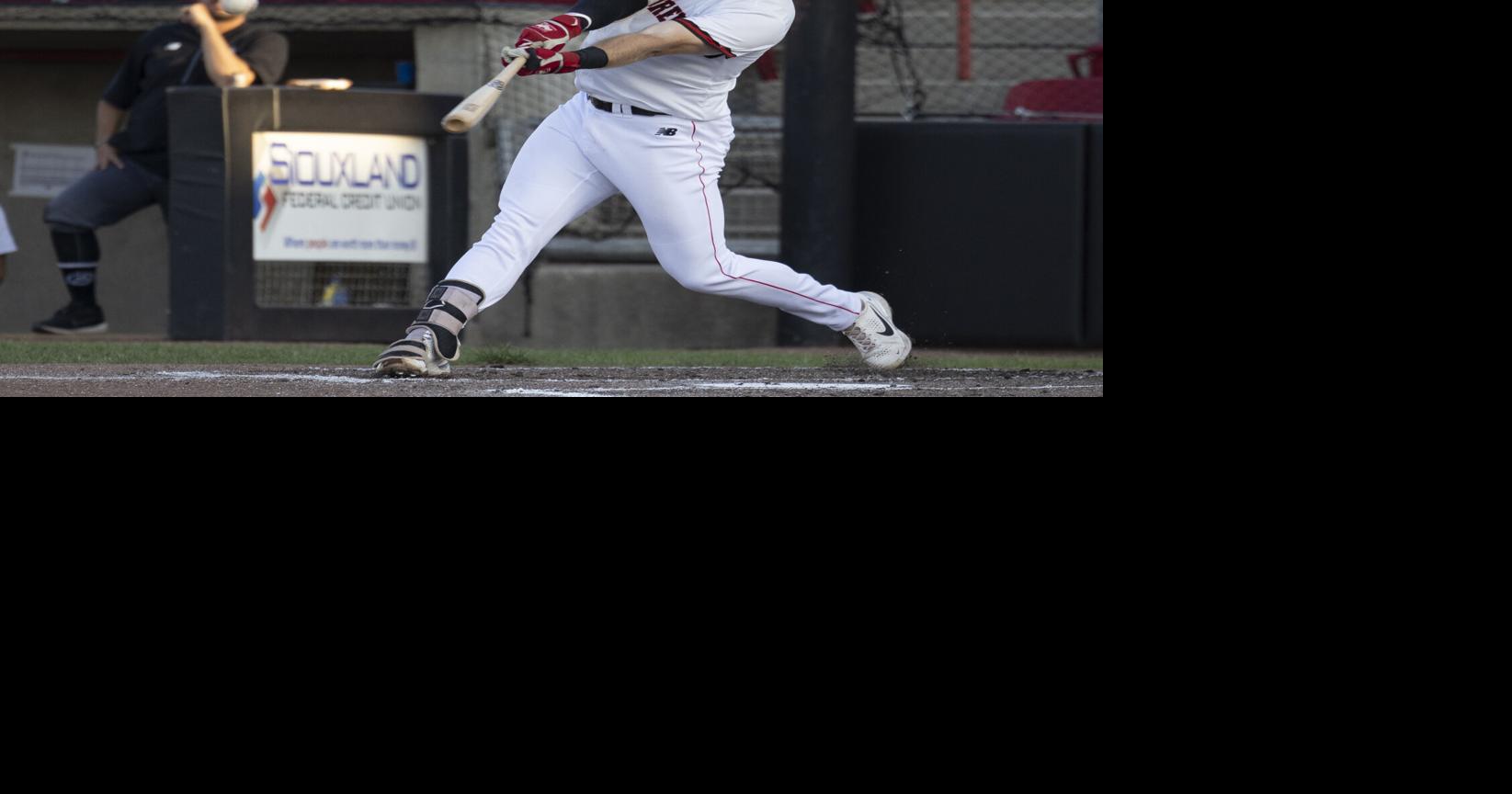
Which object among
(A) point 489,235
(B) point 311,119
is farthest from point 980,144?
(A) point 489,235

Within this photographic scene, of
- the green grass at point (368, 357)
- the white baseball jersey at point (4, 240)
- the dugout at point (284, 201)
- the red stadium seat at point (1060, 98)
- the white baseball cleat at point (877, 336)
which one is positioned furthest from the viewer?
the red stadium seat at point (1060, 98)

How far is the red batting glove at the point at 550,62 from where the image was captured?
4664 millimetres

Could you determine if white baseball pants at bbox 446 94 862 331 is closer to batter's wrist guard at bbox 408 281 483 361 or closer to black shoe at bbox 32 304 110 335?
batter's wrist guard at bbox 408 281 483 361

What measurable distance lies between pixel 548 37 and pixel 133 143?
393cm

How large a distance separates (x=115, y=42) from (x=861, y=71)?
433 centimetres

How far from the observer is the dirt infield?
4.86 m

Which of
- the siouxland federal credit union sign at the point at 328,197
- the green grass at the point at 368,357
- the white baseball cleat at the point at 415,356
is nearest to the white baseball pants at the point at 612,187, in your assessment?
the white baseball cleat at the point at 415,356

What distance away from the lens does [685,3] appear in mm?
4918

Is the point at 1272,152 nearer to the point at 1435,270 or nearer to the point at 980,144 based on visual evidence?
the point at 1435,270

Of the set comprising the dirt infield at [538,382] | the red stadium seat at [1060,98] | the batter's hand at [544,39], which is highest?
the red stadium seat at [1060,98]

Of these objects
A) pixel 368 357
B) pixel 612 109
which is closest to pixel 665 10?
pixel 612 109

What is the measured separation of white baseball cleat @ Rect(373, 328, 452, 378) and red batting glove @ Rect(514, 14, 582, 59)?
88 centimetres

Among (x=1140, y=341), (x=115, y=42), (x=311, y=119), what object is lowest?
(x=1140, y=341)

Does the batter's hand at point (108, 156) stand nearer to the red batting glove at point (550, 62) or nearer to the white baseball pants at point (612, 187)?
the white baseball pants at point (612, 187)
